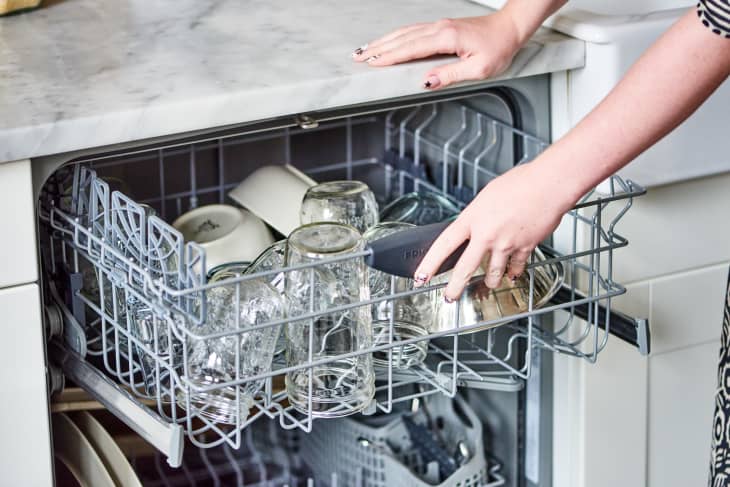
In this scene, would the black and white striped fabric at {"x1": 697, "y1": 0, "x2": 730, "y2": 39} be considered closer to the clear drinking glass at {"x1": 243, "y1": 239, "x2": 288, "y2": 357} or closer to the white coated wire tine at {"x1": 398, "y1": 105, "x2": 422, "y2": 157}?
the clear drinking glass at {"x1": 243, "y1": 239, "x2": 288, "y2": 357}

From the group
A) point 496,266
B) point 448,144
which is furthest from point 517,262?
point 448,144

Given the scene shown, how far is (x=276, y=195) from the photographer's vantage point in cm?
141

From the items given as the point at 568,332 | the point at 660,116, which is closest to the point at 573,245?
the point at 568,332

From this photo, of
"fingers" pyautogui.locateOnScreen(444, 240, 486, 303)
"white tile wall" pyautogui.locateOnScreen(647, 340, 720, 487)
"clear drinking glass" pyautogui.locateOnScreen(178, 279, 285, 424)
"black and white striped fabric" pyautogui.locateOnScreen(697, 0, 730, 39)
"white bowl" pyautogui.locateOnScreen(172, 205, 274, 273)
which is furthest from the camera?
"white tile wall" pyautogui.locateOnScreen(647, 340, 720, 487)

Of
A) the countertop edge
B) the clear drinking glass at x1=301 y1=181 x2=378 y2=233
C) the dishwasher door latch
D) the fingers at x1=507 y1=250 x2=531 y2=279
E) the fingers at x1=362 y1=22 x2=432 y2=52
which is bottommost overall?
the clear drinking glass at x1=301 y1=181 x2=378 y2=233

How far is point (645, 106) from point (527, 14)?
336 mm

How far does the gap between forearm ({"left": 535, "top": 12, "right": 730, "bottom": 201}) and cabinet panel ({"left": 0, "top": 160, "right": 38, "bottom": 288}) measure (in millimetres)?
469

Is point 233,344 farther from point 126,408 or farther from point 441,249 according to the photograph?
point 441,249

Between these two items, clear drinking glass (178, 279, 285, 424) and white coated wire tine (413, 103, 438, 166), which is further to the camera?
white coated wire tine (413, 103, 438, 166)

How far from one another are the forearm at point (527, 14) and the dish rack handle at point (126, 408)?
56 centimetres

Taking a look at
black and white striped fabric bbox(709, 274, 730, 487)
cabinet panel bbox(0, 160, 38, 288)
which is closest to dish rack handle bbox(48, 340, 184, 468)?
cabinet panel bbox(0, 160, 38, 288)

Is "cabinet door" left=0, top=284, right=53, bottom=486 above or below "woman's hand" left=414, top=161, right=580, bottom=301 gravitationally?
below

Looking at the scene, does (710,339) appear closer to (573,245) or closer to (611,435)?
(611,435)

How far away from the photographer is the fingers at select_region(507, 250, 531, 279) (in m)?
1.00
